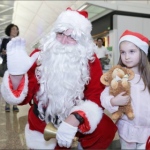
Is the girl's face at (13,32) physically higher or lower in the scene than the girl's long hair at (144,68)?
higher

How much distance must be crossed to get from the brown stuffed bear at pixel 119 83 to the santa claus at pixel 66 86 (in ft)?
0.19

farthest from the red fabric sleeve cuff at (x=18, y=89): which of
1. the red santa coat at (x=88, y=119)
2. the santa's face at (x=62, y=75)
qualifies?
the santa's face at (x=62, y=75)

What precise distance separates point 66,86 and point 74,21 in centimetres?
34

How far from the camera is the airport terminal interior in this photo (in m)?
1.72

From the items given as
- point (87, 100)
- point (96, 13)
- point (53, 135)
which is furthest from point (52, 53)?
point (96, 13)

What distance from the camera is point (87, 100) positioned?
41.4 inches

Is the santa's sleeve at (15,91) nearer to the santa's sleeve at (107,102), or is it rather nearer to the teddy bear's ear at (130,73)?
the santa's sleeve at (107,102)

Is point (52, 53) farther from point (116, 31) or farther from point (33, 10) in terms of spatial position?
point (33, 10)

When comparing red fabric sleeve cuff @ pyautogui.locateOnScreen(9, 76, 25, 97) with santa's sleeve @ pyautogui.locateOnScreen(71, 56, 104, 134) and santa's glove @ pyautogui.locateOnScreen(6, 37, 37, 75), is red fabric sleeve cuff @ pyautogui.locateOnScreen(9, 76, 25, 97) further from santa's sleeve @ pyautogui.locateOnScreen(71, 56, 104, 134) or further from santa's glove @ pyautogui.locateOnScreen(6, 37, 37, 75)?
santa's sleeve @ pyautogui.locateOnScreen(71, 56, 104, 134)

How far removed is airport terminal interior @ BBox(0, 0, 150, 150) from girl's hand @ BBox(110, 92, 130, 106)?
0.27 m

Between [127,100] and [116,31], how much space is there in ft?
13.4

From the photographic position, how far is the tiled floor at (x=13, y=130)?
4.59 feet

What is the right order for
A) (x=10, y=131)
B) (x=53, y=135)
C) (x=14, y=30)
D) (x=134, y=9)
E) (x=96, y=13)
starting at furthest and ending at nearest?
(x=96, y=13) < (x=134, y=9) < (x=14, y=30) < (x=10, y=131) < (x=53, y=135)

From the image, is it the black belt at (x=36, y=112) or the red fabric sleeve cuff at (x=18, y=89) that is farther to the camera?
the black belt at (x=36, y=112)
